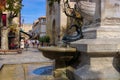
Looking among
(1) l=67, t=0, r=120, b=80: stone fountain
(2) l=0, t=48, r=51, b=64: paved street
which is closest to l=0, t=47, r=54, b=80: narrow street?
(1) l=67, t=0, r=120, b=80: stone fountain

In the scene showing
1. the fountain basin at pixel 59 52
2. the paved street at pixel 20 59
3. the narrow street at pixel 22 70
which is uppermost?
the fountain basin at pixel 59 52

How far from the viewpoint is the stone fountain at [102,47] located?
233 inches

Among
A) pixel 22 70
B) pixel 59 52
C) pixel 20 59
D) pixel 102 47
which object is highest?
pixel 102 47

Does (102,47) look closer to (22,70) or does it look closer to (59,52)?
(59,52)

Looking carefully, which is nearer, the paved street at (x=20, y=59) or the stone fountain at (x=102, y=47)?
the stone fountain at (x=102, y=47)

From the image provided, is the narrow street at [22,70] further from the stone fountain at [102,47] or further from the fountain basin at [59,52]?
the stone fountain at [102,47]

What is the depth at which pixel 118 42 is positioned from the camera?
6.17 metres

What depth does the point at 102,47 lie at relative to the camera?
5926mm

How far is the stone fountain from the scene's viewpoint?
19.4 ft

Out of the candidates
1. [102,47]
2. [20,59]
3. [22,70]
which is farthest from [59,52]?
[20,59]

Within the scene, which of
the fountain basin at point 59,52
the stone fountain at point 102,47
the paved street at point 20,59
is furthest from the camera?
the paved street at point 20,59

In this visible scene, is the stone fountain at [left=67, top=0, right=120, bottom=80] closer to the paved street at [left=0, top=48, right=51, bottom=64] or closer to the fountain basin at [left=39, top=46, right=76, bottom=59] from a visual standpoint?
the fountain basin at [left=39, top=46, right=76, bottom=59]

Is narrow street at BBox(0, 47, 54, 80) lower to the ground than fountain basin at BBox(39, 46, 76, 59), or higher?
lower

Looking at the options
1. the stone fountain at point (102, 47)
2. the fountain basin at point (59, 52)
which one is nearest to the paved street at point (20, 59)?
the fountain basin at point (59, 52)
